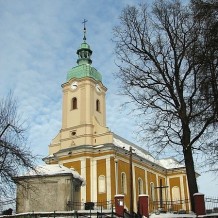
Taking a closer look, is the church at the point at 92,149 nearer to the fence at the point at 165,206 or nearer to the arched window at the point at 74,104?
the arched window at the point at 74,104

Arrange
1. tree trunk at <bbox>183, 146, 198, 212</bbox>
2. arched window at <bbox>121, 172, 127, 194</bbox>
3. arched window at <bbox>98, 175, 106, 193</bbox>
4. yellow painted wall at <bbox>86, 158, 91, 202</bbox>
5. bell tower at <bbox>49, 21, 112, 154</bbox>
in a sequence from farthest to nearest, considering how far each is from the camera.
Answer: bell tower at <bbox>49, 21, 112, 154</bbox>
arched window at <bbox>121, 172, 127, 194</bbox>
arched window at <bbox>98, 175, 106, 193</bbox>
yellow painted wall at <bbox>86, 158, 91, 202</bbox>
tree trunk at <bbox>183, 146, 198, 212</bbox>

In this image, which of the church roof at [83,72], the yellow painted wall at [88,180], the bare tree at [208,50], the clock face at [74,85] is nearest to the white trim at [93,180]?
the yellow painted wall at [88,180]

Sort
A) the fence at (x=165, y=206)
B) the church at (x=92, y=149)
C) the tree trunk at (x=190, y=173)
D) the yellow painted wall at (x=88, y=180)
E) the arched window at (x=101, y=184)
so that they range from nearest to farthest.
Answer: the tree trunk at (x=190, y=173)
the fence at (x=165, y=206)
the yellow painted wall at (x=88, y=180)
the arched window at (x=101, y=184)
the church at (x=92, y=149)

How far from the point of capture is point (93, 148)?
145 ft

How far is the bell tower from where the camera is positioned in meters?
45.3

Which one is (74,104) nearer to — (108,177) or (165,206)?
(108,177)

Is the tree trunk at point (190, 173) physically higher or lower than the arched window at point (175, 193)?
lower

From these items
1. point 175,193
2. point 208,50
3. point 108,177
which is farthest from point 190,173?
point 175,193

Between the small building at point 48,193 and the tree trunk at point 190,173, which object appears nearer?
the tree trunk at point 190,173

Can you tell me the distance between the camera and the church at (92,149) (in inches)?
1674

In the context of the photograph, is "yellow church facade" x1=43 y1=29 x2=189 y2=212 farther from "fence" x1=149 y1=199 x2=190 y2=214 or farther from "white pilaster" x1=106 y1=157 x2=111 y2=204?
"fence" x1=149 y1=199 x2=190 y2=214

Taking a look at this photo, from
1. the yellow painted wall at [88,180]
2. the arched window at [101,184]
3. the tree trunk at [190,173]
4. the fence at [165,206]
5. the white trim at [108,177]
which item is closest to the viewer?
the tree trunk at [190,173]

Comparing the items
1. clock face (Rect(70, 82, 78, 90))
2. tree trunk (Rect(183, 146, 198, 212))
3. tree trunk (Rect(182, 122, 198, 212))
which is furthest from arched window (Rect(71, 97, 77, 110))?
tree trunk (Rect(183, 146, 198, 212))

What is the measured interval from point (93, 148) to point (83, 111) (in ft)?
15.6
